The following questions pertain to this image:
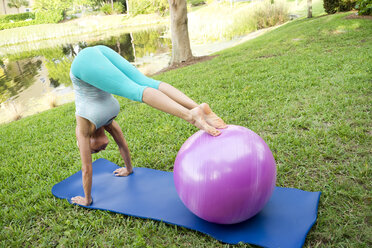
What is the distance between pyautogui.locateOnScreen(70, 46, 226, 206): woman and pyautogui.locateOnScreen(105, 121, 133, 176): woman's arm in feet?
0.04

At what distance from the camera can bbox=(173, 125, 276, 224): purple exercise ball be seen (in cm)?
211

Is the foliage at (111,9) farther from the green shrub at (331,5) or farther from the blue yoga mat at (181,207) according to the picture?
the blue yoga mat at (181,207)

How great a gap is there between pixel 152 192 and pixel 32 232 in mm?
1240

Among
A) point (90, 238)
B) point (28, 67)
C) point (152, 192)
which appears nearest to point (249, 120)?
point (152, 192)

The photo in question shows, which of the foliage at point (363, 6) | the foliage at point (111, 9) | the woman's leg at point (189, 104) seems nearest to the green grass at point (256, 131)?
the woman's leg at point (189, 104)

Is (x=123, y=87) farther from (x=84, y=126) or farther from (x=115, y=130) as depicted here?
(x=115, y=130)

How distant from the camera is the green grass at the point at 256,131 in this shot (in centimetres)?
252

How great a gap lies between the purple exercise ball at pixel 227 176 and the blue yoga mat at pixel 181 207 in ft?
0.64

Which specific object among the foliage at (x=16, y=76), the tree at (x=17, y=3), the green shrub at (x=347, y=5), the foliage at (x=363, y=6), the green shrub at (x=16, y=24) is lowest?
the foliage at (x=16, y=76)

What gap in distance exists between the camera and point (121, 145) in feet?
10.9

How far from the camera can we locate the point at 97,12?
154ft

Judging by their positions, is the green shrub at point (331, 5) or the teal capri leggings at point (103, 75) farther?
the green shrub at point (331, 5)

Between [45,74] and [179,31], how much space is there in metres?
7.89

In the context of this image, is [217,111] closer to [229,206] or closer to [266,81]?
[266,81]
